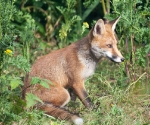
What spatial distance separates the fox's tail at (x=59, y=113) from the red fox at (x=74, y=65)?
0.08 metres

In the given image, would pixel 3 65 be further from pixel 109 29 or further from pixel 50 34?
pixel 50 34

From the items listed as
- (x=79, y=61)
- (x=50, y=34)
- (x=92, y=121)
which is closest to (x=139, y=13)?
(x=79, y=61)

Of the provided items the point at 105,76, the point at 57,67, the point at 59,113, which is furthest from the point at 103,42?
the point at 59,113

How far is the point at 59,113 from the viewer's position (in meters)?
6.92

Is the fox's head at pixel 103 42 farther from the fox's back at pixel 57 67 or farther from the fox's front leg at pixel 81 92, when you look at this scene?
the fox's front leg at pixel 81 92

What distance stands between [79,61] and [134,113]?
1.16 metres

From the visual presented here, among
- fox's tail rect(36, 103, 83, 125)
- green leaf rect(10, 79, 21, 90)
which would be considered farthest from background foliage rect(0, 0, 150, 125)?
fox's tail rect(36, 103, 83, 125)

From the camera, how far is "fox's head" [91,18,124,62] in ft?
24.9

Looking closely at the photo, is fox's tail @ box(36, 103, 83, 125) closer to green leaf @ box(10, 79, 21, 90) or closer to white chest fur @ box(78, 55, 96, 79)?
white chest fur @ box(78, 55, 96, 79)

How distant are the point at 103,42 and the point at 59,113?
1.41 meters

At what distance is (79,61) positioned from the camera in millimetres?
7645

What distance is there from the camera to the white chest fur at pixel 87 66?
7613mm

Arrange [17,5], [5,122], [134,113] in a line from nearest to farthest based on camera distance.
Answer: [5,122] → [134,113] → [17,5]

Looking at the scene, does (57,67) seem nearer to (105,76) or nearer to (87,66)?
(87,66)
